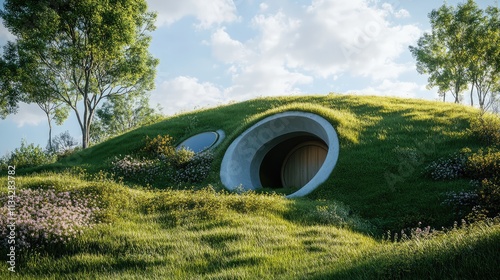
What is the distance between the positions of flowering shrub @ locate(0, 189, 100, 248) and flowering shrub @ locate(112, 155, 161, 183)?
685 centimetres

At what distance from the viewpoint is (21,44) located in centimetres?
2689

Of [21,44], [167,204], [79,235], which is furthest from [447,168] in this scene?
[21,44]

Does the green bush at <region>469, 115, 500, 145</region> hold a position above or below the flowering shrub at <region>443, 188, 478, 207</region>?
above

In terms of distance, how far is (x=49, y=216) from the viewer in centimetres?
898

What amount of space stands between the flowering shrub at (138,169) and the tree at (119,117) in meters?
30.8

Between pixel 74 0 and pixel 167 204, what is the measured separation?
21.5 m

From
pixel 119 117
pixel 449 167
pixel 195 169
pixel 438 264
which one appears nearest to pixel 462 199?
pixel 449 167

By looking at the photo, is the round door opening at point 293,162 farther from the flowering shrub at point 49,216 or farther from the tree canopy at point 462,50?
the tree canopy at point 462,50

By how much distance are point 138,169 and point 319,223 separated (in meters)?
11.3

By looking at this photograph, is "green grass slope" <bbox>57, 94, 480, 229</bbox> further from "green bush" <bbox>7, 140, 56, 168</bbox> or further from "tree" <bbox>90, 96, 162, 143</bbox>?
"tree" <bbox>90, 96, 162, 143</bbox>

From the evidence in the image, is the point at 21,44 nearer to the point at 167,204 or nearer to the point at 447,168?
the point at 167,204

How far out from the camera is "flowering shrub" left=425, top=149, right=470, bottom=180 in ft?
43.9

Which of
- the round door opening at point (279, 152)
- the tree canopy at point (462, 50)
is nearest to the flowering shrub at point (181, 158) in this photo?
the round door opening at point (279, 152)

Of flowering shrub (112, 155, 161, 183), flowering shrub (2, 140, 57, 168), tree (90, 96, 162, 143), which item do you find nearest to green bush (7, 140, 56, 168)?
flowering shrub (2, 140, 57, 168)
